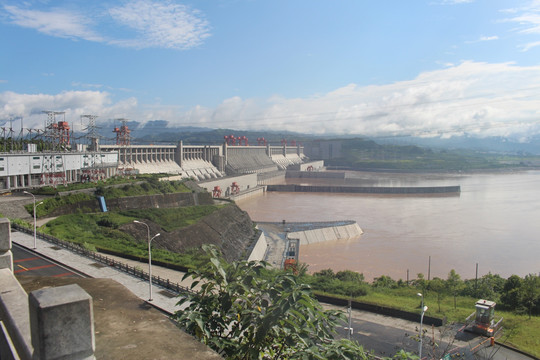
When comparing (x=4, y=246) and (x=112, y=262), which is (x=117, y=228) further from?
(x=4, y=246)

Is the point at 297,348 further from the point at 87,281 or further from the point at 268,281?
the point at 87,281

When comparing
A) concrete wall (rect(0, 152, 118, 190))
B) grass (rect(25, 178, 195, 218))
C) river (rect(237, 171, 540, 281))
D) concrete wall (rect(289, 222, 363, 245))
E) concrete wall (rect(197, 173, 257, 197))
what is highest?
concrete wall (rect(0, 152, 118, 190))

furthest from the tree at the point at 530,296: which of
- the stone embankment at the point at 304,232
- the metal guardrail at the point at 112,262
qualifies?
the stone embankment at the point at 304,232

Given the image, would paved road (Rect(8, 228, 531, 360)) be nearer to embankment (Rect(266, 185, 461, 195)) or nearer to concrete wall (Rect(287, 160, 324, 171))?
embankment (Rect(266, 185, 461, 195))

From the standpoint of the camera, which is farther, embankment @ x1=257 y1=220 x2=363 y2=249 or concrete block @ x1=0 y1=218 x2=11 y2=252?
embankment @ x1=257 y1=220 x2=363 y2=249

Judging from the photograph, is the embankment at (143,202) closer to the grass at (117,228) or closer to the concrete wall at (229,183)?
the grass at (117,228)

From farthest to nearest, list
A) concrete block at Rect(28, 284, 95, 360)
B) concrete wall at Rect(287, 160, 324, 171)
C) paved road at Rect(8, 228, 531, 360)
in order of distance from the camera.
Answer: concrete wall at Rect(287, 160, 324, 171)
paved road at Rect(8, 228, 531, 360)
concrete block at Rect(28, 284, 95, 360)

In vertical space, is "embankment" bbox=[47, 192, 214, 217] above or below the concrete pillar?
below

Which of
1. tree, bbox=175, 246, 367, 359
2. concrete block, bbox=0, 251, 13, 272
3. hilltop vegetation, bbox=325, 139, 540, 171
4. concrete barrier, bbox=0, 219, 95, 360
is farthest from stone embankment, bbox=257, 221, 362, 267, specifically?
hilltop vegetation, bbox=325, 139, 540, 171
